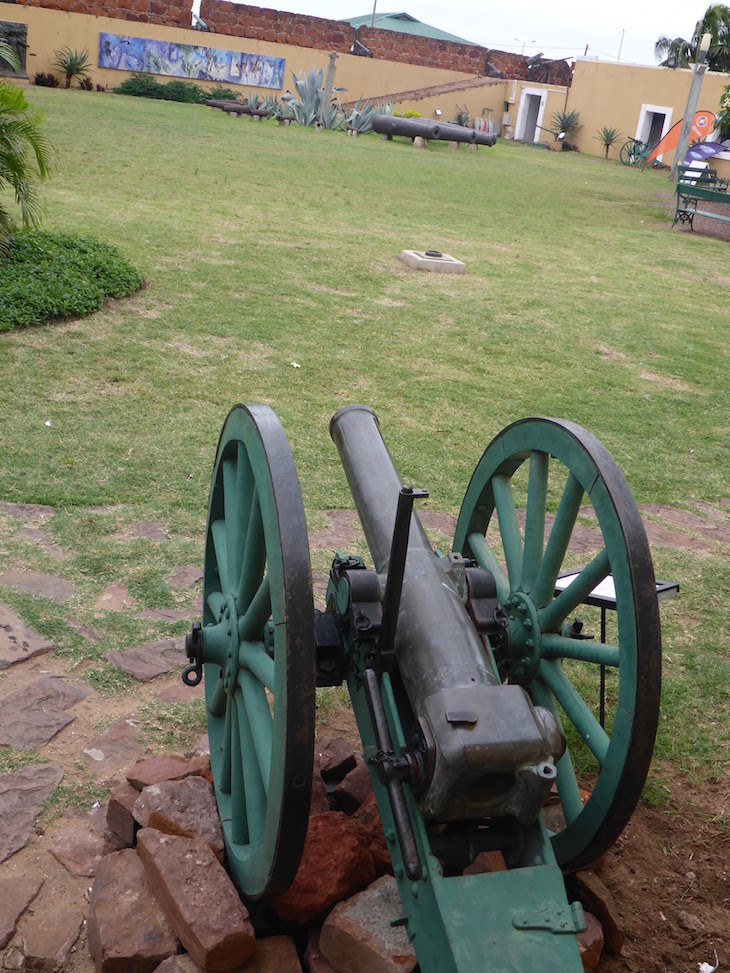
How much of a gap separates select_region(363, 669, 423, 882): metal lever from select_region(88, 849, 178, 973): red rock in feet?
2.25

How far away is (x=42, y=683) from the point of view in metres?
3.42

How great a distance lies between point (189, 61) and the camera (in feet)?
99.0

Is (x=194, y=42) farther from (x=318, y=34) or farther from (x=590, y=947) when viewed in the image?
(x=590, y=947)

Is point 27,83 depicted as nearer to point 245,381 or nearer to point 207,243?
point 207,243

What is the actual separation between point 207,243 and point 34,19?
20.5 metres

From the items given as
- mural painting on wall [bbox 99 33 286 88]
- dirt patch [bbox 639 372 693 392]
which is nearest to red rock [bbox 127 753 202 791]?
dirt patch [bbox 639 372 693 392]

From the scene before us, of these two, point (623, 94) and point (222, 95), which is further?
point (623, 94)

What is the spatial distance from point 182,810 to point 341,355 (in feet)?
17.9

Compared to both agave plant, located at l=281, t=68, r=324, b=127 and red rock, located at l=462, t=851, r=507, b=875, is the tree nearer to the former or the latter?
agave plant, located at l=281, t=68, r=324, b=127

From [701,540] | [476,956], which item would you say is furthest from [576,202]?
[476,956]

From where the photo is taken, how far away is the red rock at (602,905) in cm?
Result: 251

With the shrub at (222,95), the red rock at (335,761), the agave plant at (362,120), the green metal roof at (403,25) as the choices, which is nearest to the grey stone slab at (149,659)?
the red rock at (335,761)

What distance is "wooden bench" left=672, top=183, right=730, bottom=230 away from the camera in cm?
1692

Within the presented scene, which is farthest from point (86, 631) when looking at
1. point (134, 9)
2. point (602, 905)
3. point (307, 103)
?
point (134, 9)
